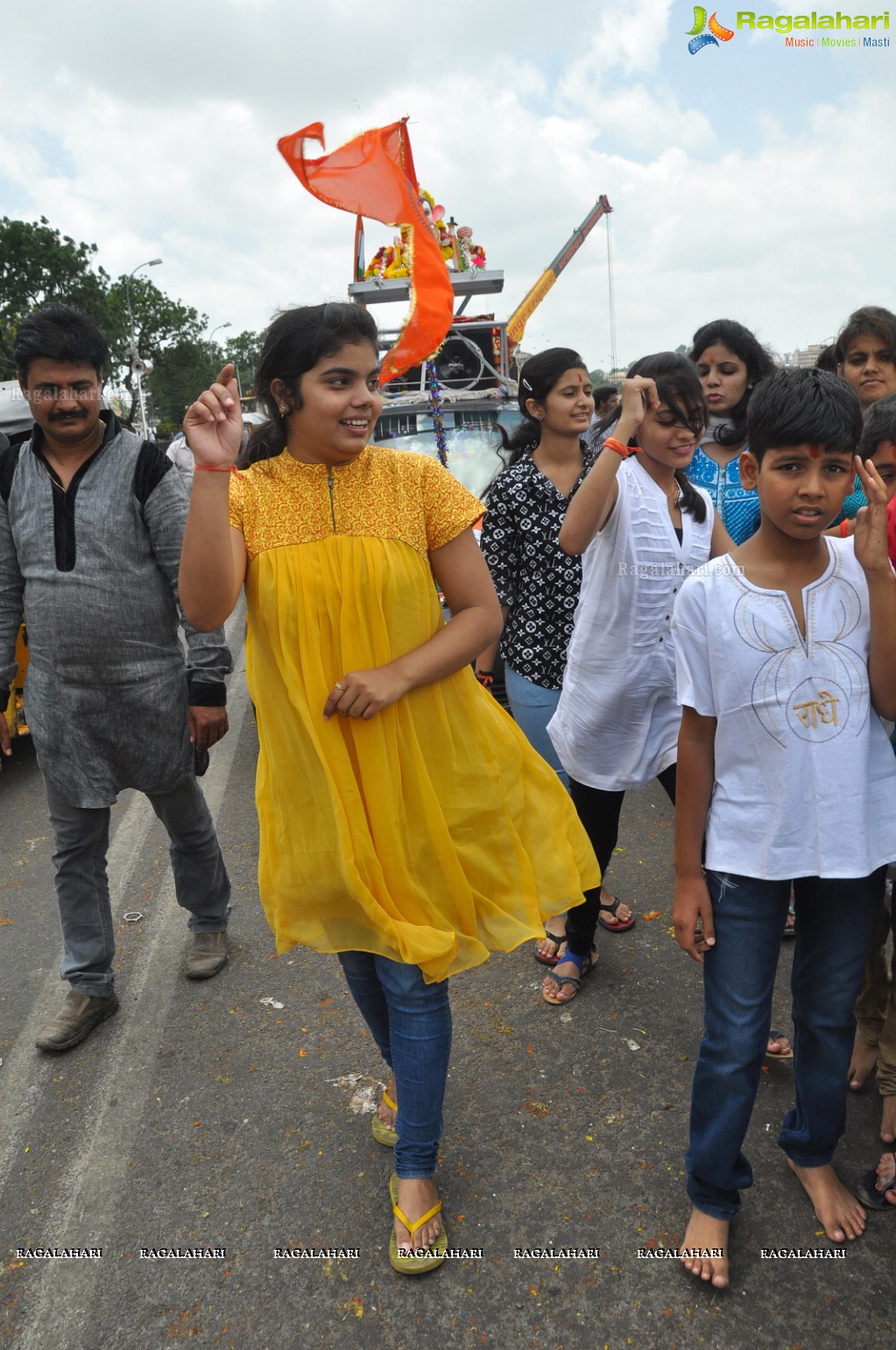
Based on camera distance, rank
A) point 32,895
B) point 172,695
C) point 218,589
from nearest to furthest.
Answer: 1. point 218,589
2. point 172,695
3. point 32,895

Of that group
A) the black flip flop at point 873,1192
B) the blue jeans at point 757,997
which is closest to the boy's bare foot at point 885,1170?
the black flip flop at point 873,1192

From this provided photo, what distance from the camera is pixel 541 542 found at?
10.4ft

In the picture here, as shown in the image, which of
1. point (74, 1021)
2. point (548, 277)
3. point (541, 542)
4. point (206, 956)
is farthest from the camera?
point (548, 277)

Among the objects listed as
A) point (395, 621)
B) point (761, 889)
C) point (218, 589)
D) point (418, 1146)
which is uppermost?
point (218, 589)

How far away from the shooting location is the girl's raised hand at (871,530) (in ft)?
5.63

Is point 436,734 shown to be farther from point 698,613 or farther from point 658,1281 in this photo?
point 658,1281

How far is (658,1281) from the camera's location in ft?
A: 6.32

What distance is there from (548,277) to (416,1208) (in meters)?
10.9

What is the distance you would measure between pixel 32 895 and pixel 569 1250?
285 cm

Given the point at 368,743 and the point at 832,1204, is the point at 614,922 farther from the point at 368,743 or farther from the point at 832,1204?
the point at 368,743

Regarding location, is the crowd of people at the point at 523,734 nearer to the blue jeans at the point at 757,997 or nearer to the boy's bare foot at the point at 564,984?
the blue jeans at the point at 757,997

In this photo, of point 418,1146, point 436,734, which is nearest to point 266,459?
point 436,734

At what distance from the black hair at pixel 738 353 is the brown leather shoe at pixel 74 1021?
2835 millimetres

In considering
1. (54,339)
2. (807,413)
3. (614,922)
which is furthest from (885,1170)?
(54,339)
